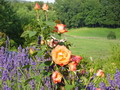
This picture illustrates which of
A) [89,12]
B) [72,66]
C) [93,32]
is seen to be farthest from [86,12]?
[72,66]

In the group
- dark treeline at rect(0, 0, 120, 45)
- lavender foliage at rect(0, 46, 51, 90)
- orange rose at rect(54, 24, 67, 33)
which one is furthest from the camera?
dark treeline at rect(0, 0, 120, 45)

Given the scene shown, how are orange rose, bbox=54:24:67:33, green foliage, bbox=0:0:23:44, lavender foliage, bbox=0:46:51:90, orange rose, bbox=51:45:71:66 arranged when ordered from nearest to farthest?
1. orange rose, bbox=51:45:71:66
2. orange rose, bbox=54:24:67:33
3. lavender foliage, bbox=0:46:51:90
4. green foliage, bbox=0:0:23:44

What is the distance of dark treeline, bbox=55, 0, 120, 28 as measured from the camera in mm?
55688

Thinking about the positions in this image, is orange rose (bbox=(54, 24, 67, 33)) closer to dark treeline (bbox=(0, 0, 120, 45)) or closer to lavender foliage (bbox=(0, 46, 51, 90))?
lavender foliage (bbox=(0, 46, 51, 90))

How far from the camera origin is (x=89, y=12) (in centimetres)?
5972

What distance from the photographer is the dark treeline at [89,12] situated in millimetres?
55688

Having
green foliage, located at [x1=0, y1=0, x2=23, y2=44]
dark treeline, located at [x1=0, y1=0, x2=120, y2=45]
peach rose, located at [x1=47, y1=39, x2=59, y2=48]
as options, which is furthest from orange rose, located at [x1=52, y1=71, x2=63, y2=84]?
dark treeline, located at [x1=0, y1=0, x2=120, y2=45]

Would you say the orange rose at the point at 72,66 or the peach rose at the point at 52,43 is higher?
the peach rose at the point at 52,43

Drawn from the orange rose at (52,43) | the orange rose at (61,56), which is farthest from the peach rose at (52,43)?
the orange rose at (61,56)

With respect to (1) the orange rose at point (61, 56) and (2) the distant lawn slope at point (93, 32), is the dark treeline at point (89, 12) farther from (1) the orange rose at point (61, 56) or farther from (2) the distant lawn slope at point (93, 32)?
(1) the orange rose at point (61, 56)

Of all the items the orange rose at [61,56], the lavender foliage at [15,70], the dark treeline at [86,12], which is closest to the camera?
the orange rose at [61,56]

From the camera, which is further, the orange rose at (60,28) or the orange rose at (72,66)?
the orange rose at (60,28)

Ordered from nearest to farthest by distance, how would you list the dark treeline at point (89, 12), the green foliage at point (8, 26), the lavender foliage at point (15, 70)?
the lavender foliage at point (15, 70), the green foliage at point (8, 26), the dark treeline at point (89, 12)

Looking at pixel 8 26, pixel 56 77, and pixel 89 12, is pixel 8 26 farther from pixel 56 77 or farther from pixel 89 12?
pixel 89 12
